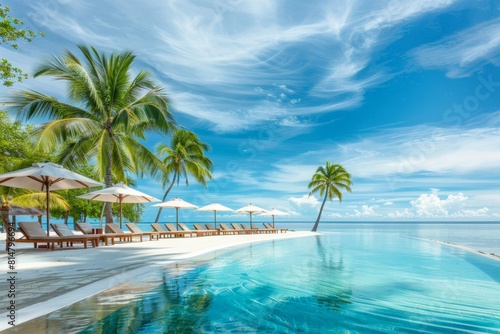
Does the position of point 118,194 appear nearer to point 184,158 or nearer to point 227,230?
point 227,230

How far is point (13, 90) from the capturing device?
1398cm

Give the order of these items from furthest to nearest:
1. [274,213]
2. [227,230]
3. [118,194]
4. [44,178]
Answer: [274,213] → [227,230] → [118,194] → [44,178]

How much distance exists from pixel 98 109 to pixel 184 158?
10867 millimetres

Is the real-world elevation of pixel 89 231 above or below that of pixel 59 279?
above

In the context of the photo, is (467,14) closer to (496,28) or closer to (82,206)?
(496,28)

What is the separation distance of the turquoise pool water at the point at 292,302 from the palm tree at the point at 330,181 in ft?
75.2

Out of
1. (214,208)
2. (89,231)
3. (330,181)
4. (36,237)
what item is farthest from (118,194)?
(330,181)

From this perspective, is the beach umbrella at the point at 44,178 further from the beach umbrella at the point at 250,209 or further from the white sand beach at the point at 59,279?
the beach umbrella at the point at 250,209

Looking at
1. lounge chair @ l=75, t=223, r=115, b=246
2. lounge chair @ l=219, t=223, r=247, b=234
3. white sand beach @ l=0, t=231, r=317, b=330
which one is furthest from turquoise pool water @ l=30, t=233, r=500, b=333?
lounge chair @ l=219, t=223, r=247, b=234

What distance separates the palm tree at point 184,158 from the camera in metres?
25.7

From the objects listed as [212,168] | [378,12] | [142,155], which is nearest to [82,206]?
[212,168]

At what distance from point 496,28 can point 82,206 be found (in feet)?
110

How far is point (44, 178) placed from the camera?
11250 millimetres

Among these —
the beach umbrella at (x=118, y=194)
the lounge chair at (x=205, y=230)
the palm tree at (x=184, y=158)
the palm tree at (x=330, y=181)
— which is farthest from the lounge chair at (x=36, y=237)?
the palm tree at (x=330, y=181)
